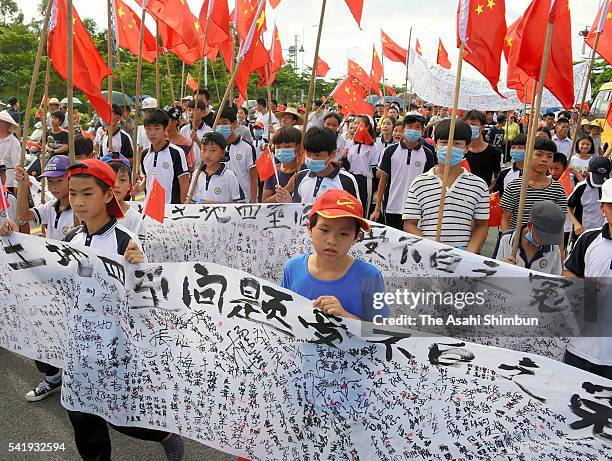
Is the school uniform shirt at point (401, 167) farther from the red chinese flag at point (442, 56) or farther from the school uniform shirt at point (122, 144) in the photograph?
the red chinese flag at point (442, 56)

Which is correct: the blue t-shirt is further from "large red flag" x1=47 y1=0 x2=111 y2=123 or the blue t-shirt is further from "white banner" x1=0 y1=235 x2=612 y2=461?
"large red flag" x1=47 y1=0 x2=111 y2=123

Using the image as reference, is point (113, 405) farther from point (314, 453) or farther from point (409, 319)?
point (409, 319)

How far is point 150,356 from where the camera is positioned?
2.70 meters

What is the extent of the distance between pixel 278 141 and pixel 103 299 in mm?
2774

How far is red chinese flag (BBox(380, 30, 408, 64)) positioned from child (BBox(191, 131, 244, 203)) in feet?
30.5

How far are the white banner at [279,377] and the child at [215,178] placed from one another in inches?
77.3

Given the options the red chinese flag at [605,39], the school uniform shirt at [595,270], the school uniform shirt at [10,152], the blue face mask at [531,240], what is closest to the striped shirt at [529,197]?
the blue face mask at [531,240]

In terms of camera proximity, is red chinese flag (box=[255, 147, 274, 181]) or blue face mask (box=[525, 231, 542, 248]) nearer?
blue face mask (box=[525, 231, 542, 248])

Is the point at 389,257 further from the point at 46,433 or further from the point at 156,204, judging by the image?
the point at 46,433

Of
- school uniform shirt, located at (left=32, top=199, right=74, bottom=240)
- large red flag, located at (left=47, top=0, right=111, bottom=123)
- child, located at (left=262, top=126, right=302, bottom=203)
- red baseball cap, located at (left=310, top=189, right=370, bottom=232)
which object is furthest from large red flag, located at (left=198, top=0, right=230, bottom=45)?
red baseball cap, located at (left=310, top=189, right=370, bottom=232)

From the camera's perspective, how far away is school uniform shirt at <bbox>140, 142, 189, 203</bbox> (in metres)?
5.41

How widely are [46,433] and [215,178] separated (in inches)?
91.2

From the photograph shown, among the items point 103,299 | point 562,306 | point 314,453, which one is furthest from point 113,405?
point 562,306

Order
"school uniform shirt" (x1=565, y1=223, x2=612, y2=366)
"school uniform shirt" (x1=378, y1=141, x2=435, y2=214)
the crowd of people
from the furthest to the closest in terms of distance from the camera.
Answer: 1. "school uniform shirt" (x1=378, y1=141, x2=435, y2=214)
2. "school uniform shirt" (x1=565, y1=223, x2=612, y2=366)
3. the crowd of people
